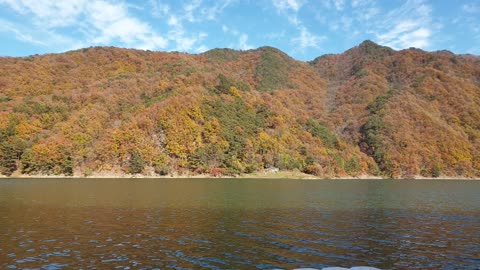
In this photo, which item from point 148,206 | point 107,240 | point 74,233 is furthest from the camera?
point 148,206

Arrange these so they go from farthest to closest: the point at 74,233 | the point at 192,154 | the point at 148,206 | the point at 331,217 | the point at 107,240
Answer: the point at 192,154 < the point at 148,206 < the point at 331,217 < the point at 74,233 < the point at 107,240

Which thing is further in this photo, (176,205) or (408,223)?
(176,205)

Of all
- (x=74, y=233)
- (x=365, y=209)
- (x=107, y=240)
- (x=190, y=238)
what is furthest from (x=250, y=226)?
(x=365, y=209)

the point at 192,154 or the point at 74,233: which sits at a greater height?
the point at 192,154

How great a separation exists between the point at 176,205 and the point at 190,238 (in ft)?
85.9

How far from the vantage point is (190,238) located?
3638 cm

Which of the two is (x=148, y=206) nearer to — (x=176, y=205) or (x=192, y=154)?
(x=176, y=205)

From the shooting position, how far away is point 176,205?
61906 mm

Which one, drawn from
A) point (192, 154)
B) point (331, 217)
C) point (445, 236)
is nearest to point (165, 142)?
point (192, 154)

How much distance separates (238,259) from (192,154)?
163661mm

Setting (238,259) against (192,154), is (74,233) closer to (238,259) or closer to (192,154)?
(238,259)

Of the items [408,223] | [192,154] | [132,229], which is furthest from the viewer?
[192,154]

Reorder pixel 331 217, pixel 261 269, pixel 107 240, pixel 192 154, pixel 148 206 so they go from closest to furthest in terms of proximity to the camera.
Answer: pixel 261 269 < pixel 107 240 < pixel 331 217 < pixel 148 206 < pixel 192 154

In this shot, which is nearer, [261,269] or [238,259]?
[261,269]
